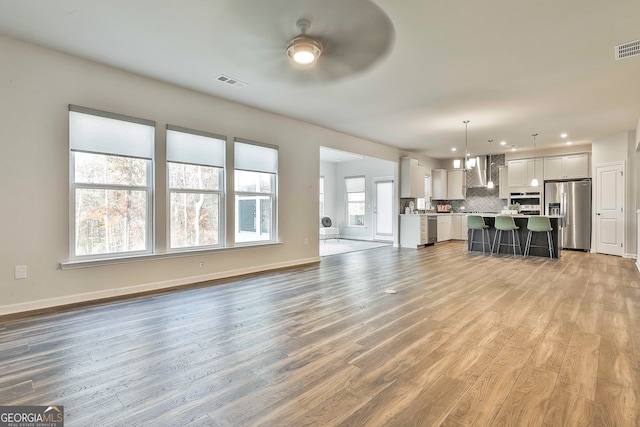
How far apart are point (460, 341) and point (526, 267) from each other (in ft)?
13.4

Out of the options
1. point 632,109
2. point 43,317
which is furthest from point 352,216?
point 43,317

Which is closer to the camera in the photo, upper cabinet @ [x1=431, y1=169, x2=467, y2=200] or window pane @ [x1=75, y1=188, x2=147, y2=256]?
window pane @ [x1=75, y1=188, x2=147, y2=256]

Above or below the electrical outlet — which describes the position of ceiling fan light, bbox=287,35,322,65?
above

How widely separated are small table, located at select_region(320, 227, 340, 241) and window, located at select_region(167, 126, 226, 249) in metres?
5.62

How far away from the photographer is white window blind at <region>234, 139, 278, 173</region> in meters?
5.07

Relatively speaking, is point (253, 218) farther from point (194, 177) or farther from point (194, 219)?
point (194, 177)

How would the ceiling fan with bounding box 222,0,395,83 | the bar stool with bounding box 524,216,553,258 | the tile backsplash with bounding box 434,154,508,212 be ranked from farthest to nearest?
the tile backsplash with bounding box 434,154,508,212 < the bar stool with bounding box 524,216,553,258 < the ceiling fan with bounding box 222,0,395,83

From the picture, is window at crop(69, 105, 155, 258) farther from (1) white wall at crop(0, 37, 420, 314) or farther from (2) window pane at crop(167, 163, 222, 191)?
(2) window pane at crop(167, 163, 222, 191)

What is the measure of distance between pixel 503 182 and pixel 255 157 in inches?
315

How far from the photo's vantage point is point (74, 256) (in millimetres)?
3537

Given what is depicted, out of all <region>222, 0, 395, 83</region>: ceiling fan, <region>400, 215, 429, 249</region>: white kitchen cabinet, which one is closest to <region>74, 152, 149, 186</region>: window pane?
<region>222, 0, 395, 83</region>: ceiling fan

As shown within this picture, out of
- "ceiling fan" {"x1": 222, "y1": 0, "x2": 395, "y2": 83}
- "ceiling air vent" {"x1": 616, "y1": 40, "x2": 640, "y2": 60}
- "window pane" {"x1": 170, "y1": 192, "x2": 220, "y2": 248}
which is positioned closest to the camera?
"ceiling fan" {"x1": 222, "y1": 0, "x2": 395, "y2": 83}

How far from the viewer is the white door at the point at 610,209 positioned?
6.85 metres

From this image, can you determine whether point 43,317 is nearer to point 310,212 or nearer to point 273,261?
point 273,261
